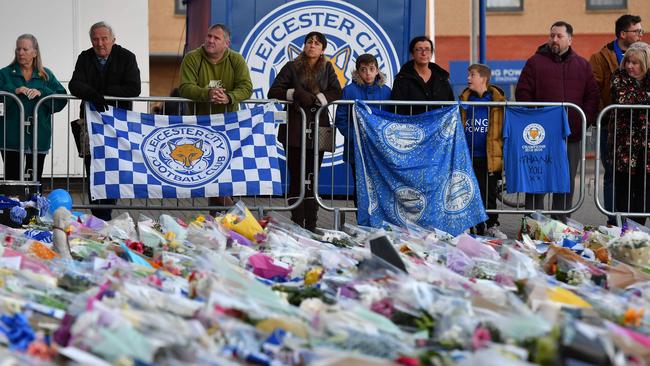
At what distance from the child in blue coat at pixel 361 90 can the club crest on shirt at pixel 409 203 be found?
26.9 inches

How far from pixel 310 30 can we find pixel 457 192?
4.44m

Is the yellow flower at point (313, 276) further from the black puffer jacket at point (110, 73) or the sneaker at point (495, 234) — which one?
the black puffer jacket at point (110, 73)

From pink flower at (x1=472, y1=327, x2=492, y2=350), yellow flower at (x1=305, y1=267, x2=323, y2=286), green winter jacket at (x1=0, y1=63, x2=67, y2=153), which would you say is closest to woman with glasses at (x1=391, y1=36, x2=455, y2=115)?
green winter jacket at (x1=0, y1=63, x2=67, y2=153)

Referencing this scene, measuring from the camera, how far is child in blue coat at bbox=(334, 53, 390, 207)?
11102 millimetres

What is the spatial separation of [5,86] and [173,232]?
13.7 ft

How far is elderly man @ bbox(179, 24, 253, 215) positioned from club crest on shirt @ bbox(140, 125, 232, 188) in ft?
1.29

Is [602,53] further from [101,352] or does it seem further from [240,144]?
[101,352]

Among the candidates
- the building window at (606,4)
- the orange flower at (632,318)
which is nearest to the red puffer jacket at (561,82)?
the orange flower at (632,318)

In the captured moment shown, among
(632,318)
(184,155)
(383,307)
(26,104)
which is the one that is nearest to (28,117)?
(26,104)

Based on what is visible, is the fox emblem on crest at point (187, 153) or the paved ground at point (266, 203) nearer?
the fox emblem on crest at point (187, 153)

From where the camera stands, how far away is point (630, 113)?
11.2 meters

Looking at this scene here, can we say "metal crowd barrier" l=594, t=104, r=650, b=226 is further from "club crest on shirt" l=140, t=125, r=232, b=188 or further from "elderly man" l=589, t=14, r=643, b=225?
"club crest on shirt" l=140, t=125, r=232, b=188

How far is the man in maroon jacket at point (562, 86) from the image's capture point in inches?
449

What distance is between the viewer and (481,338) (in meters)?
4.10
